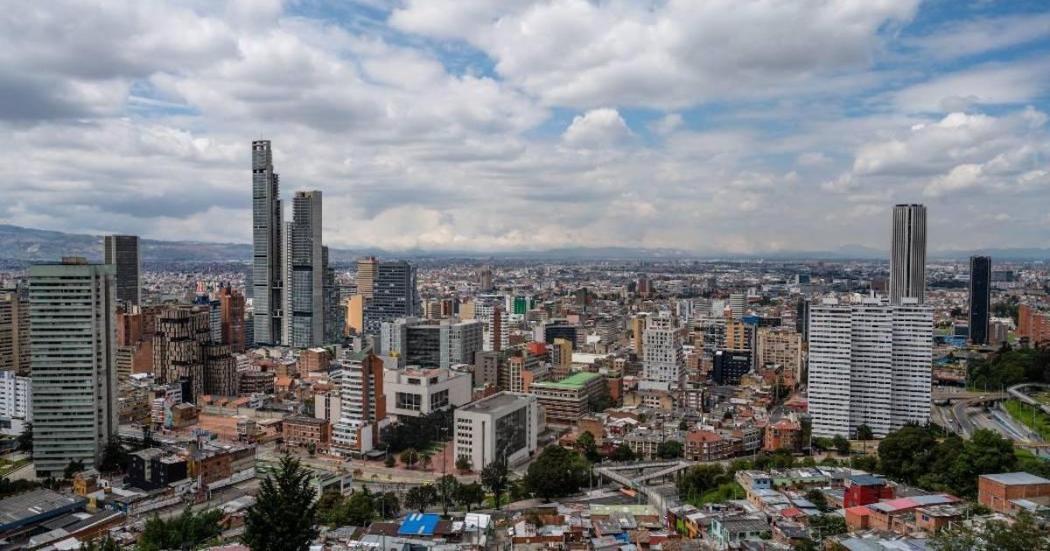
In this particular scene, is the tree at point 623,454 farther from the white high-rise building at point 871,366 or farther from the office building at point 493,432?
the white high-rise building at point 871,366

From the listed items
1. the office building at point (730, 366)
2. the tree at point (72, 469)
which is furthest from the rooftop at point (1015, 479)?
the tree at point (72, 469)

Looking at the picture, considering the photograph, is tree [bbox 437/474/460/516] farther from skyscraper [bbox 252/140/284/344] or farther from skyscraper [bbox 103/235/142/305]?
skyscraper [bbox 103/235/142/305]

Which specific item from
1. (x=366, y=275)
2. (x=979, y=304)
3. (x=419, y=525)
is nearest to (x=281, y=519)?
(x=419, y=525)

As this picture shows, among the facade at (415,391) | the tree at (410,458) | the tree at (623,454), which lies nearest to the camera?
the tree at (623,454)

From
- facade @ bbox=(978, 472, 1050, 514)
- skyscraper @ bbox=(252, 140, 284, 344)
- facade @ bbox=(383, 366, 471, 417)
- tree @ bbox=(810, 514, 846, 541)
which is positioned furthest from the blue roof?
skyscraper @ bbox=(252, 140, 284, 344)

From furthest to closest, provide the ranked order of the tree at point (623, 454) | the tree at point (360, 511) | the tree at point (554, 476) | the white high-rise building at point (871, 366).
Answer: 1. the white high-rise building at point (871, 366)
2. the tree at point (623, 454)
3. the tree at point (554, 476)
4. the tree at point (360, 511)
